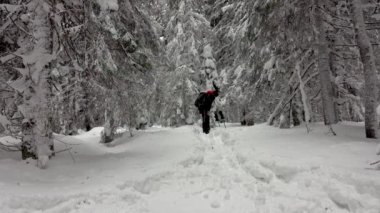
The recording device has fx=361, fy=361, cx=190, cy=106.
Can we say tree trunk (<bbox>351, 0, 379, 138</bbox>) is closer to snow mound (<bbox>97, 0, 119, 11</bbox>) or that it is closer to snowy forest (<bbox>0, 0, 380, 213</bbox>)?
snowy forest (<bbox>0, 0, 380, 213</bbox>)

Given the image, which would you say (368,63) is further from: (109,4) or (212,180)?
(109,4)

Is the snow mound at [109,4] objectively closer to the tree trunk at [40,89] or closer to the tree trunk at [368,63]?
the tree trunk at [40,89]

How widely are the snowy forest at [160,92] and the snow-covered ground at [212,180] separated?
0.04 meters

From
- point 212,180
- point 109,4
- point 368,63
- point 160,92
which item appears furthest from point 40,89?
point 160,92

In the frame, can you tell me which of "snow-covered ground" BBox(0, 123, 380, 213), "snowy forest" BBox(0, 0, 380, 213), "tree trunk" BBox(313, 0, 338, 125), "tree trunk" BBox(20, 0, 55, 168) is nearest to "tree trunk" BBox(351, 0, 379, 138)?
"snowy forest" BBox(0, 0, 380, 213)

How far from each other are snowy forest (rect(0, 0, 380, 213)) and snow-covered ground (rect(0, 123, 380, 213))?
4cm

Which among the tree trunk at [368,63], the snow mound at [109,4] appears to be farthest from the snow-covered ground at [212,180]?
the snow mound at [109,4]

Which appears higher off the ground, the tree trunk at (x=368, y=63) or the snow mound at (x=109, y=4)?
the snow mound at (x=109, y=4)

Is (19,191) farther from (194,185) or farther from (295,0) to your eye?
(295,0)

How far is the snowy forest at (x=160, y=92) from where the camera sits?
605 centimetres

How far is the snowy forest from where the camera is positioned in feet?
19.8

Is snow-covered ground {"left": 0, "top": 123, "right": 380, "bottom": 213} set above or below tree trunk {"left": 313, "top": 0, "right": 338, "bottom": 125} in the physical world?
Answer: below

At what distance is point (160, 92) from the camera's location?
16297 mm

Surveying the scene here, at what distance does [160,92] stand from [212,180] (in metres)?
9.78
